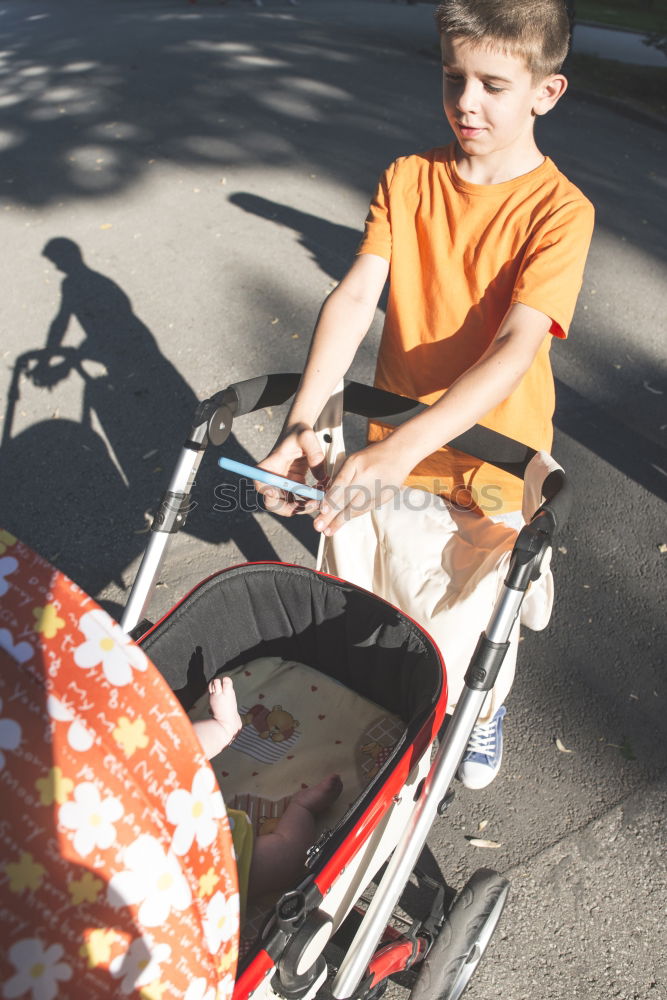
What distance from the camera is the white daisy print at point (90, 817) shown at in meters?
1.03

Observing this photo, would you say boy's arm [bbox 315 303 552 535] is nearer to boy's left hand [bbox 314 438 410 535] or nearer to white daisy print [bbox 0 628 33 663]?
boy's left hand [bbox 314 438 410 535]

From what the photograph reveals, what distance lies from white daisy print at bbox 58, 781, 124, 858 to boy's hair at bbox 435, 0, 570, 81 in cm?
153

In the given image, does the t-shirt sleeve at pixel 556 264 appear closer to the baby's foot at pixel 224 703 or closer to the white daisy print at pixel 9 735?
the baby's foot at pixel 224 703

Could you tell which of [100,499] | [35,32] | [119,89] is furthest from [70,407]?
[35,32]

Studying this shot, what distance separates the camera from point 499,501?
2061 mm

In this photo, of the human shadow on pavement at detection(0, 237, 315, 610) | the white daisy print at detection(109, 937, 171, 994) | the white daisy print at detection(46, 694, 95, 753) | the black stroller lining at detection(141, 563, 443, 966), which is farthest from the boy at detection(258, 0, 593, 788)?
the human shadow on pavement at detection(0, 237, 315, 610)

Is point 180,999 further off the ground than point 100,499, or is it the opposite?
point 180,999

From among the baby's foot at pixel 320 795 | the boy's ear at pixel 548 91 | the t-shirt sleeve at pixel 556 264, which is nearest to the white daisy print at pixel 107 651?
the baby's foot at pixel 320 795

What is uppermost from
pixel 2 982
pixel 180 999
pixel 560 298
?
pixel 560 298

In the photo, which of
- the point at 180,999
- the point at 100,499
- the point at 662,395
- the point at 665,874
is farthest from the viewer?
the point at 662,395

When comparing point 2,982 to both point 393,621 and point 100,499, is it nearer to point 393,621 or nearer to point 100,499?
point 393,621

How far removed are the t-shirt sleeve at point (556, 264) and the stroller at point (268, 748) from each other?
293mm

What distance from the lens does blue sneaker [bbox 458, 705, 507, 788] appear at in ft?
7.48

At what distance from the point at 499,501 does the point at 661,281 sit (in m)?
3.90
